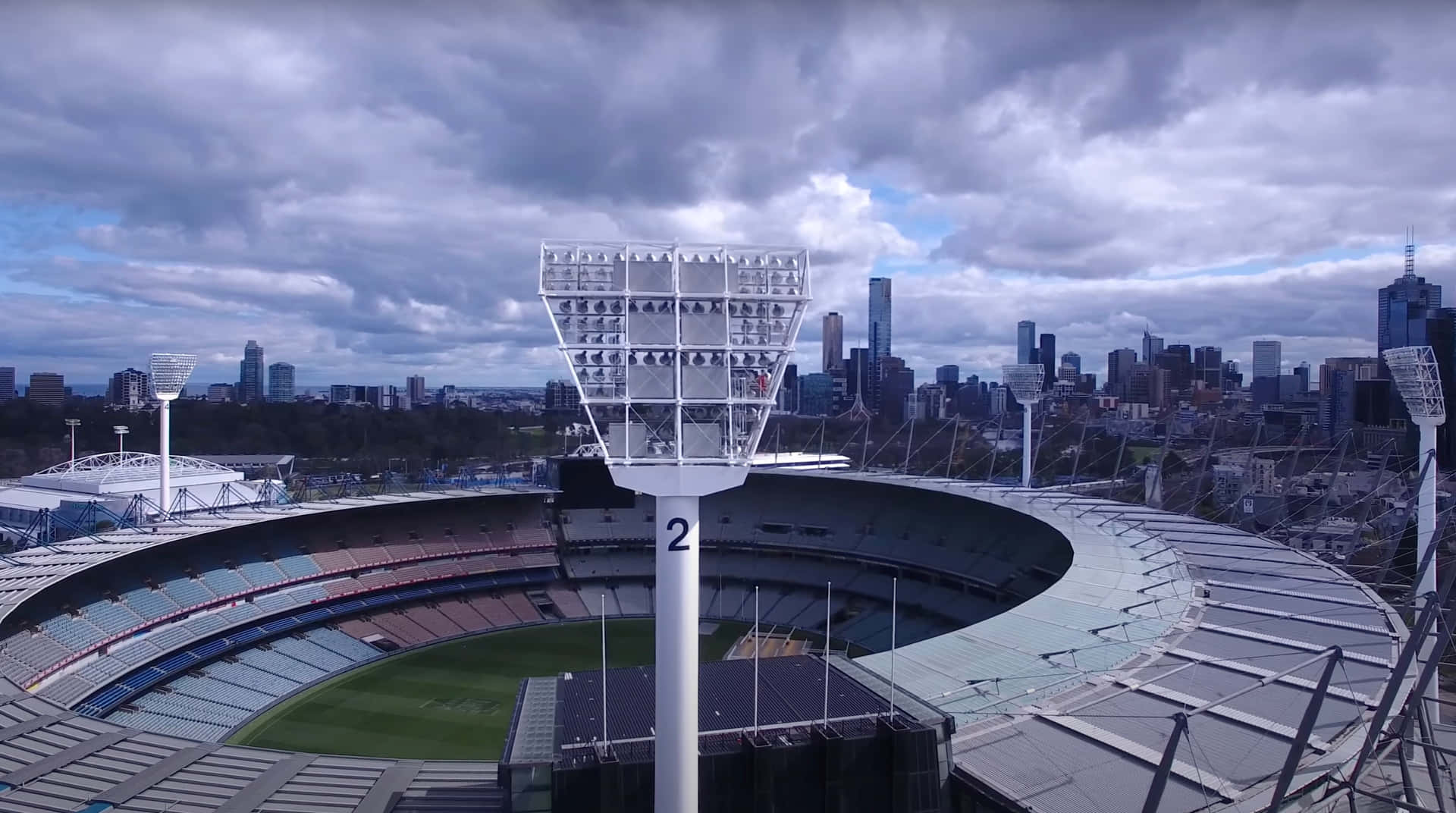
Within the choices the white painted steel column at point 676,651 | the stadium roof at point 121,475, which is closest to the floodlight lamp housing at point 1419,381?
the white painted steel column at point 676,651

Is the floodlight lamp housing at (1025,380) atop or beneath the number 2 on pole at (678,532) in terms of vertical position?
atop

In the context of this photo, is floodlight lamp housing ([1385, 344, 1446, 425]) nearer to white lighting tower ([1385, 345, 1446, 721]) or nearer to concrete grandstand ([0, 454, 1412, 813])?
white lighting tower ([1385, 345, 1446, 721])

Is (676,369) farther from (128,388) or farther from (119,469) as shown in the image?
(128,388)

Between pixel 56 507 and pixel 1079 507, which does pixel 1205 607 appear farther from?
pixel 56 507

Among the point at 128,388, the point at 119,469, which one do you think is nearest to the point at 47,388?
the point at 128,388

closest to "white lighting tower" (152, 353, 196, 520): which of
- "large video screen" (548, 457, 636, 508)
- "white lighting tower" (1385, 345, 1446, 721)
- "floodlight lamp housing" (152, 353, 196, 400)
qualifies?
"floodlight lamp housing" (152, 353, 196, 400)

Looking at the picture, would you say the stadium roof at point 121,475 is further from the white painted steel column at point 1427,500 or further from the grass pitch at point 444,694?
the white painted steel column at point 1427,500
